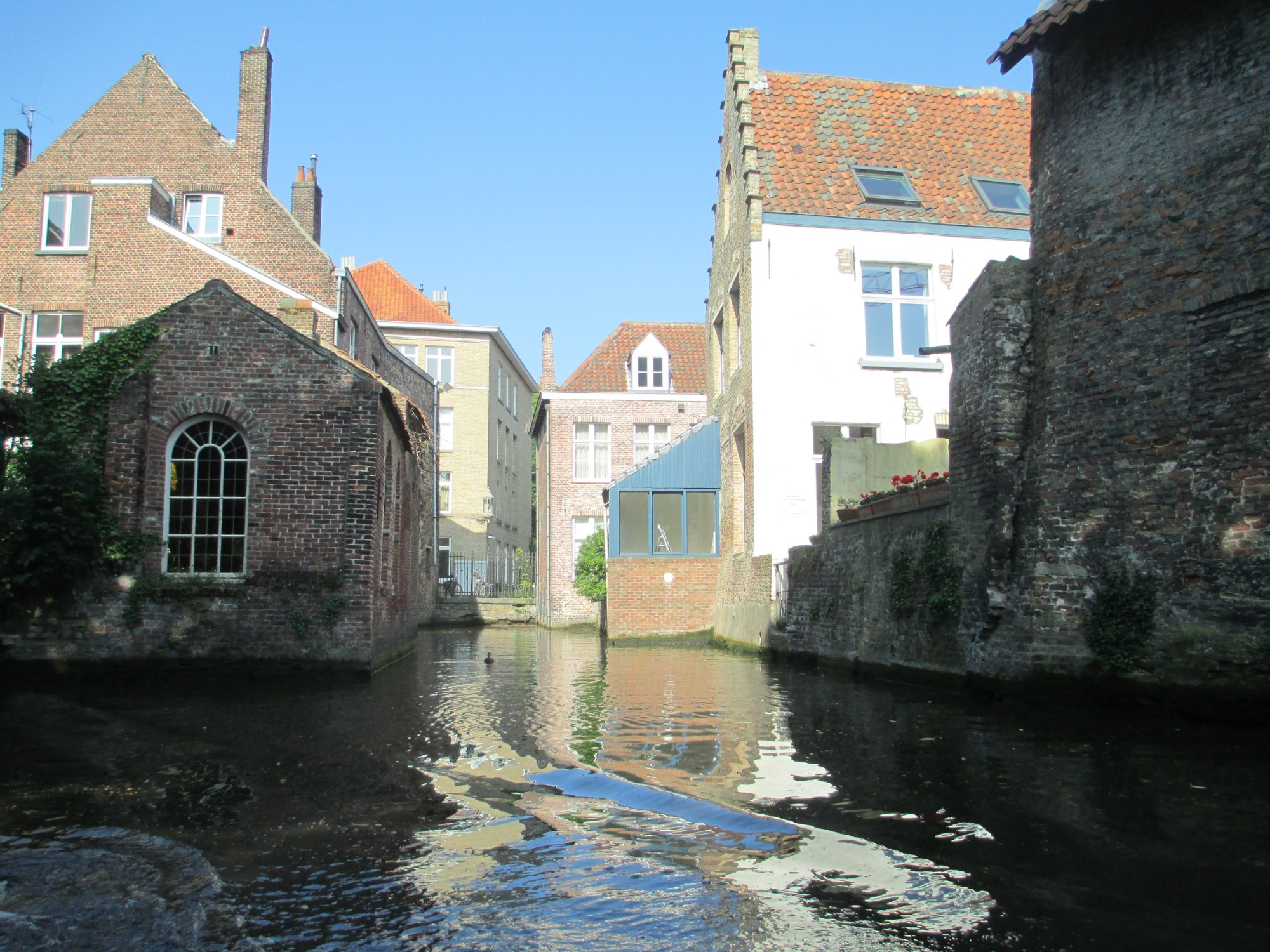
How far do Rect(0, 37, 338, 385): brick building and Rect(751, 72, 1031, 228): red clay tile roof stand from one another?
1061 centimetres

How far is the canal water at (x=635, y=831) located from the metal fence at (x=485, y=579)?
27322 mm

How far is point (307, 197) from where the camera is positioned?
31.5 metres

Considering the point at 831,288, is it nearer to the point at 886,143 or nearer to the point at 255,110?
the point at 886,143

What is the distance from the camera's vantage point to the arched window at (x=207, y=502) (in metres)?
13.6

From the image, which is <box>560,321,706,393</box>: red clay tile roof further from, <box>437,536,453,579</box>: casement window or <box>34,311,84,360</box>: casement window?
<box>34,311,84,360</box>: casement window

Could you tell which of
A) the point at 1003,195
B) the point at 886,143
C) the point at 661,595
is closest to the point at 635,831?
the point at 661,595

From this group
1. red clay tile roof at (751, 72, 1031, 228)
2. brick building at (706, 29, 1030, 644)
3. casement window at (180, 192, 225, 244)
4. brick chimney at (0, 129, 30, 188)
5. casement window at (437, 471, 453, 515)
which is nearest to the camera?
brick building at (706, 29, 1030, 644)

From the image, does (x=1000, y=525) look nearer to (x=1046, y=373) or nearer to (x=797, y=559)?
(x=1046, y=373)

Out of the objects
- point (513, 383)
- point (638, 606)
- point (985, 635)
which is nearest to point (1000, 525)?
point (985, 635)

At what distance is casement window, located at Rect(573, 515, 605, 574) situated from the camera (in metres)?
33.8

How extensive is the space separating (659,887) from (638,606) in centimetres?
2069

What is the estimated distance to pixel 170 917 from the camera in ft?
12.0

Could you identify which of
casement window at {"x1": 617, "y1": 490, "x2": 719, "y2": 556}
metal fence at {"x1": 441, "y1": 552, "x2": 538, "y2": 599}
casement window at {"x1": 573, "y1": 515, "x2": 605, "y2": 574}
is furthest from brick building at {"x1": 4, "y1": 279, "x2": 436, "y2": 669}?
metal fence at {"x1": 441, "y1": 552, "x2": 538, "y2": 599}

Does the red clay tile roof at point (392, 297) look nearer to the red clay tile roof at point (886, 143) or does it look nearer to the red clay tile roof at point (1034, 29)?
the red clay tile roof at point (886, 143)
